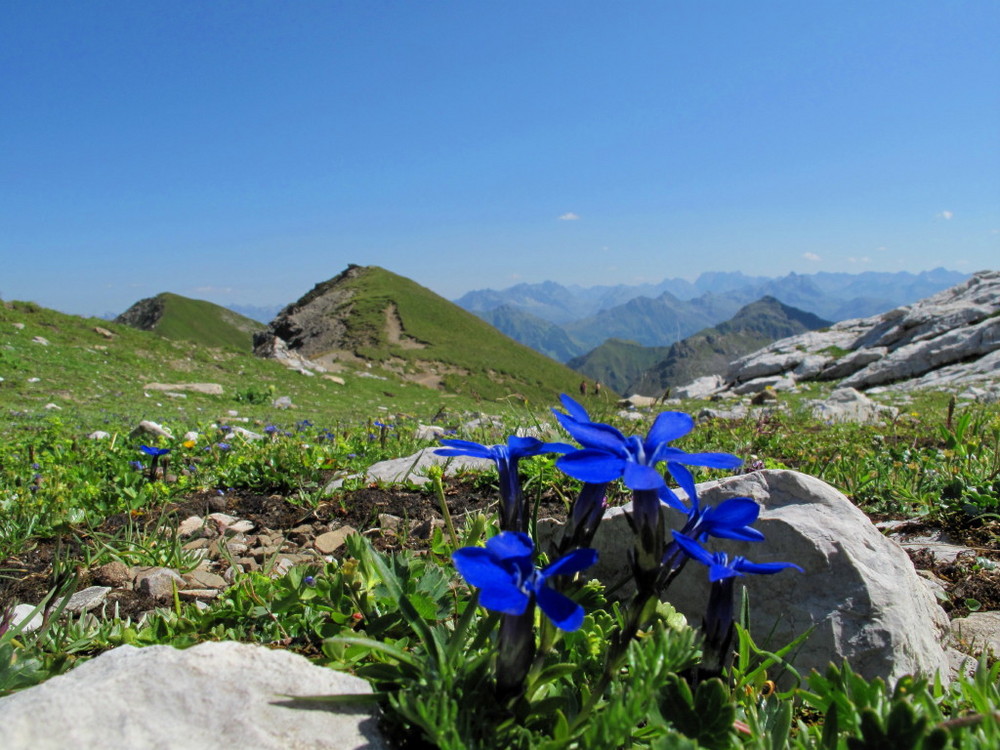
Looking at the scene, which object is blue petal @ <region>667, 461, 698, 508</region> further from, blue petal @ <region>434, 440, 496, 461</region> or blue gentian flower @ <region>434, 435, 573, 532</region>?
blue petal @ <region>434, 440, 496, 461</region>

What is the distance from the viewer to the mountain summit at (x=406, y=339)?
57941 millimetres

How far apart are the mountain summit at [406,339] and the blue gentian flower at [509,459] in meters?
44.7

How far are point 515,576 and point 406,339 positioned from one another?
225 ft

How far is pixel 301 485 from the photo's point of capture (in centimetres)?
491

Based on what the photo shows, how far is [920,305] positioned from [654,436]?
43.1 metres

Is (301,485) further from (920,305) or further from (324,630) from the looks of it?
(920,305)

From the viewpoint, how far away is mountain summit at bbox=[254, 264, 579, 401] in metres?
57.9

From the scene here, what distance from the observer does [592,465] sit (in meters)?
1.24

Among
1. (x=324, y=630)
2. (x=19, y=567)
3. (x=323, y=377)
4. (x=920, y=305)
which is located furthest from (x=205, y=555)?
(x=920, y=305)

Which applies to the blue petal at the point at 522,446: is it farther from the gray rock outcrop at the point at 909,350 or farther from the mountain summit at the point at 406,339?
the mountain summit at the point at 406,339

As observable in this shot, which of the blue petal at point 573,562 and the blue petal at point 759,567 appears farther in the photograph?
the blue petal at point 759,567

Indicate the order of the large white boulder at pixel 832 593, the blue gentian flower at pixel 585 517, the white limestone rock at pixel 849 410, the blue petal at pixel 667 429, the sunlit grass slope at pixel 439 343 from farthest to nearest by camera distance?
1. the sunlit grass slope at pixel 439 343
2. the white limestone rock at pixel 849 410
3. the large white boulder at pixel 832 593
4. the blue gentian flower at pixel 585 517
5. the blue petal at pixel 667 429

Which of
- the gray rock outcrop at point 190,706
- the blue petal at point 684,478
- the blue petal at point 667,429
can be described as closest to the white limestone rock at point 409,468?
the gray rock outcrop at point 190,706

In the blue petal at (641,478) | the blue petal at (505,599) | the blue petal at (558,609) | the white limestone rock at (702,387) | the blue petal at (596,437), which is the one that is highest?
the blue petal at (596,437)
